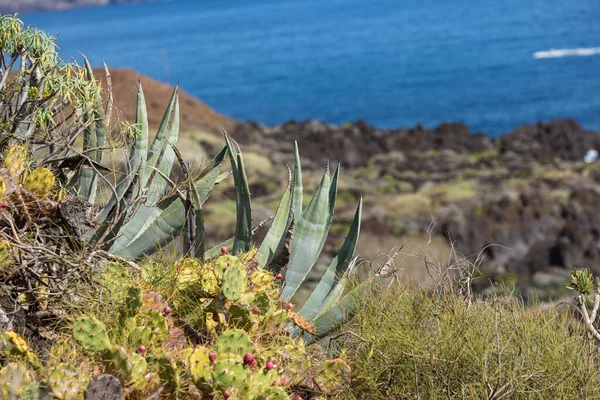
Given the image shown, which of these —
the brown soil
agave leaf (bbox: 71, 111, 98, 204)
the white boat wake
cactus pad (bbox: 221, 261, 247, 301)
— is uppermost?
agave leaf (bbox: 71, 111, 98, 204)

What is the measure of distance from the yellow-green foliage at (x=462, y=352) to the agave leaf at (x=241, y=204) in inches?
32.4

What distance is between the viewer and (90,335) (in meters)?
3.01

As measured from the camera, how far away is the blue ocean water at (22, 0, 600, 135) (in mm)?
61875

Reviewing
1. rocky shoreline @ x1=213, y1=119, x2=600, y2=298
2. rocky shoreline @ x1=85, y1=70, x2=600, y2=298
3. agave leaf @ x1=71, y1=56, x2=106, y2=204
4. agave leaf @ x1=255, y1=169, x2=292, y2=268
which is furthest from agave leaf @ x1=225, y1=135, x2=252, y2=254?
rocky shoreline @ x1=85, y1=70, x2=600, y2=298

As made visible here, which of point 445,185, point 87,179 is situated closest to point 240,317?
point 87,179

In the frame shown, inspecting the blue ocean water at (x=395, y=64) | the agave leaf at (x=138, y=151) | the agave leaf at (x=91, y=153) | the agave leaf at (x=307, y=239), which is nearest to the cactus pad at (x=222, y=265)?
the agave leaf at (x=307, y=239)

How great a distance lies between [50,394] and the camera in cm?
282

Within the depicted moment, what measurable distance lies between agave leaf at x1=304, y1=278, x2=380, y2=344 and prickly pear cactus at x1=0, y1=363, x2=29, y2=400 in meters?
1.56

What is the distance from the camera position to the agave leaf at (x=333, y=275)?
4.41 meters

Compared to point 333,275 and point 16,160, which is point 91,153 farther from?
point 333,275

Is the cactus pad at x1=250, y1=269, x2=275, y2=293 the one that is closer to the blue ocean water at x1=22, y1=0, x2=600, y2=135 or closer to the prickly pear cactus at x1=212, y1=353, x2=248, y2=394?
the prickly pear cactus at x1=212, y1=353, x2=248, y2=394

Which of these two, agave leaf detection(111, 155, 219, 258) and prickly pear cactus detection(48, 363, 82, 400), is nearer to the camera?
prickly pear cactus detection(48, 363, 82, 400)

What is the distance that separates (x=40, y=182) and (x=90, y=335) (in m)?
1.07

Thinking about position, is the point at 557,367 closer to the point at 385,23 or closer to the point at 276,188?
the point at 276,188
